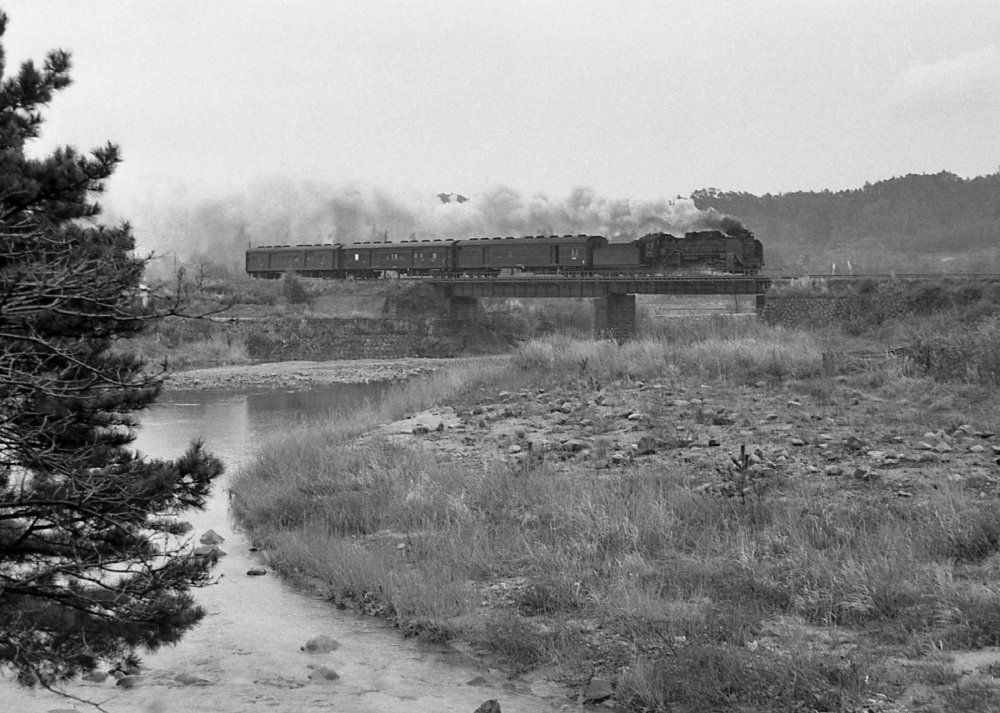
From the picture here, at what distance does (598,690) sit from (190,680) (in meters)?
4.25

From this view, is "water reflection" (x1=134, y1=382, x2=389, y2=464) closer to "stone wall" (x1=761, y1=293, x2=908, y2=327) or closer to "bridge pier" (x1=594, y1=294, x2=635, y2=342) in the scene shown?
"bridge pier" (x1=594, y1=294, x2=635, y2=342)

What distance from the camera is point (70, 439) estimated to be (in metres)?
10.2

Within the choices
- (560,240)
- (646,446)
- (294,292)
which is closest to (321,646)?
(646,446)

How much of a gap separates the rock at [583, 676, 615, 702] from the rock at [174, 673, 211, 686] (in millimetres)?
3952

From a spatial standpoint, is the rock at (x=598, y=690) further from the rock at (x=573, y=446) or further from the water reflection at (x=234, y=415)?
the water reflection at (x=234, y=415)

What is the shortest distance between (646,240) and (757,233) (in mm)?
94845

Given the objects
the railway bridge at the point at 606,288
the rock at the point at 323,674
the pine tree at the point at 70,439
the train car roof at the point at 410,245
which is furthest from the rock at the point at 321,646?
the train car roof at the point at 410,245

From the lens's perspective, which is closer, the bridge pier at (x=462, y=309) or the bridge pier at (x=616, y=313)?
the bridge pier at (x=616, y=313)

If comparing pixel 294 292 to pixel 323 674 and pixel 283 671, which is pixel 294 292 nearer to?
pixel 283 671

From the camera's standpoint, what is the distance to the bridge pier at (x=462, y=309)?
71438mm

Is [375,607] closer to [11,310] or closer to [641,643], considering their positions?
[641,643]

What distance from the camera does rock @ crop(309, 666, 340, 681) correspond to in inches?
448

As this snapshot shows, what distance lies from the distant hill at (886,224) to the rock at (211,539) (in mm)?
110119

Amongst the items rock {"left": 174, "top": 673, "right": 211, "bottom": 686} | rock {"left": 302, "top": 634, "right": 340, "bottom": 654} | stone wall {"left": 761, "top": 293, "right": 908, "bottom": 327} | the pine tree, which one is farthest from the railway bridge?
the pine tree
